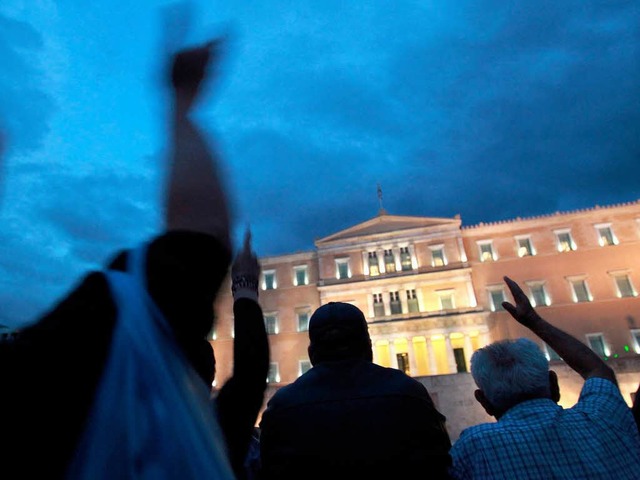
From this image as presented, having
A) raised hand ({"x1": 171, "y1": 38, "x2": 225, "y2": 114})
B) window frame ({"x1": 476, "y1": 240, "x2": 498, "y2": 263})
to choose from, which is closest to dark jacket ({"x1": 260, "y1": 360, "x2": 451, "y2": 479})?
raised hand ({"x1": 171, "y1": 38, "x2": 225, "y2": 114})

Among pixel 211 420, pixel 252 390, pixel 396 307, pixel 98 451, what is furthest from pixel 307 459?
pixel 396 307

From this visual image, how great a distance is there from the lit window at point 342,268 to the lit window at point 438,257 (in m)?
6.96

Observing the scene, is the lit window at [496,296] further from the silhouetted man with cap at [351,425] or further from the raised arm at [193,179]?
the raised arm at [193,179]

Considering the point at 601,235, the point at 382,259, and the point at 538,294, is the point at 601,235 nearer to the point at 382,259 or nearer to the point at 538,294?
the point at 538,294

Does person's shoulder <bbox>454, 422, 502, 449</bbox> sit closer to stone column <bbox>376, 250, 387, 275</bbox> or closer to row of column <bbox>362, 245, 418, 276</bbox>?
row of column <bbox>362, 245, 418, 276</bbox>

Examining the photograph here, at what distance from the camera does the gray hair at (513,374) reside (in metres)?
2.54

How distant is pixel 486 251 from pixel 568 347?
3263 centimetres

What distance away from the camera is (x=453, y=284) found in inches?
1288

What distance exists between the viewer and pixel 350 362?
251cm

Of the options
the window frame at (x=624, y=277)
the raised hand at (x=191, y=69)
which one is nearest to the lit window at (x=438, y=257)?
the window frame at (x=624, y=277)

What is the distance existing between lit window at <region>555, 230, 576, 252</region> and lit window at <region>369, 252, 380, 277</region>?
14006 millimetres

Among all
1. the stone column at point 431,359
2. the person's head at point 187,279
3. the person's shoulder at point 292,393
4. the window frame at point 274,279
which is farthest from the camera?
the window frame at point 274,279

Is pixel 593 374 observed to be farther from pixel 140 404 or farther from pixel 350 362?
pixel 140 404

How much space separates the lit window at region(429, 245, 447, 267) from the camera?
110ft
